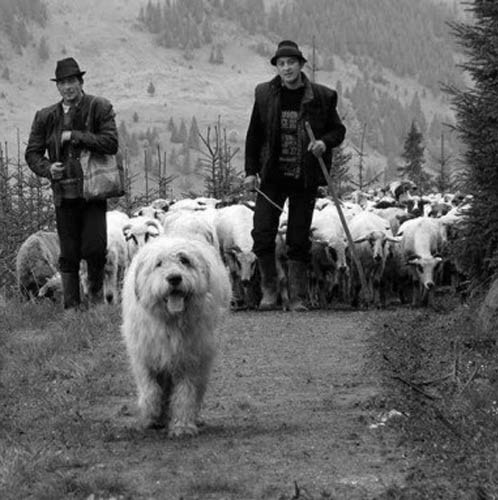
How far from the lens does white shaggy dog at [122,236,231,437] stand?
8.70 metres

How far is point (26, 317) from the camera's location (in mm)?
15891

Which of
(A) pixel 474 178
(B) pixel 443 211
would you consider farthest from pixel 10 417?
(B) pixel 443 211

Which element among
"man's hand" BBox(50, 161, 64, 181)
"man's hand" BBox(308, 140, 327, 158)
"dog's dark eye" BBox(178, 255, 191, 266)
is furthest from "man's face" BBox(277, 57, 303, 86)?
"dog's dark eye" BBox(178, 255, 191, 266)

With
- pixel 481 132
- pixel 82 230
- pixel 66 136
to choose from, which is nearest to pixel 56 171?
pixel 66 136

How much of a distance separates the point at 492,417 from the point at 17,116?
613 feet

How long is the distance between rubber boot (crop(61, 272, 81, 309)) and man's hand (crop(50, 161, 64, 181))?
121 centimetres

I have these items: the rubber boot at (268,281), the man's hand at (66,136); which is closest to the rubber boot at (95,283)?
the man's hand at (66,136)

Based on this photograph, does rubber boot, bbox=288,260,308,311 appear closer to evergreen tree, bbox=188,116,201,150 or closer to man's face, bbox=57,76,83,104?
man's face, bbox=57,76,83,104

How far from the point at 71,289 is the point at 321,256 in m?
5.32

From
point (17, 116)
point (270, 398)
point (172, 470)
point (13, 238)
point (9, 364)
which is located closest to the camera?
point (172, 470)

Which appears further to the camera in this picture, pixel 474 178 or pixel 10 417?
pixel 474 178

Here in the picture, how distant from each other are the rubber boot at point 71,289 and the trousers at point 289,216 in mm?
2094

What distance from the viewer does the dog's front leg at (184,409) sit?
862cm

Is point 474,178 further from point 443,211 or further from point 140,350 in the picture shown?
point 443,211
